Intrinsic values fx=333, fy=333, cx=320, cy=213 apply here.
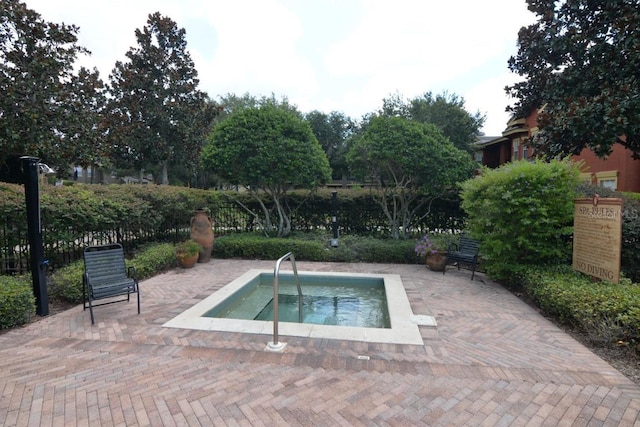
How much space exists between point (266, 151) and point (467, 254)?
5.84m

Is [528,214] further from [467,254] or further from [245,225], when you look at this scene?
[245,225]

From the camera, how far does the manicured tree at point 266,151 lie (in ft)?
31.1

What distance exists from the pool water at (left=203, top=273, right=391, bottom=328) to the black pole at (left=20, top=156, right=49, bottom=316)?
2.36 metres

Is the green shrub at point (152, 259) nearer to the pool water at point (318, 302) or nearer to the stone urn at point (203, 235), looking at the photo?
the stone urn at point (203, 235)

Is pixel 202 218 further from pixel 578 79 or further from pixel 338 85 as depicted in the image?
pixel 338 85

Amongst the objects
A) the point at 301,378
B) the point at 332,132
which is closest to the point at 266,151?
the point at 301,378

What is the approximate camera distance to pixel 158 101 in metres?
19.3

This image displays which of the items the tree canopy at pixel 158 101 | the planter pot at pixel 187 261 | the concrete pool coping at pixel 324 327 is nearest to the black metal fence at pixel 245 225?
the planter pot at pixel 187 261

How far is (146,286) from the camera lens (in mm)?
6609

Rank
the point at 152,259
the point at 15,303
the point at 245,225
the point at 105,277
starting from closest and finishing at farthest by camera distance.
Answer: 1. the point at 15,303
2. the point at 105,277
3. the point at 152,259
4. the point at 245,225

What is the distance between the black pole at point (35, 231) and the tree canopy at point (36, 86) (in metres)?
6.63

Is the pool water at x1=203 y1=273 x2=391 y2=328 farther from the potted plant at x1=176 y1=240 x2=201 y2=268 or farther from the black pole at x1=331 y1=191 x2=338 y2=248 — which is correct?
the black pole at x1=331 y1=191 x2=338 y2=248

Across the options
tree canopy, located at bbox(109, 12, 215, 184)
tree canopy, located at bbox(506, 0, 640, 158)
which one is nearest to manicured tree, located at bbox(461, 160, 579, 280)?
tree canopy, located at bbox(506, 0, 640, 158)

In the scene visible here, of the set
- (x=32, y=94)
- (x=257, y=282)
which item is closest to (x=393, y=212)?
(x=257, y=282)
